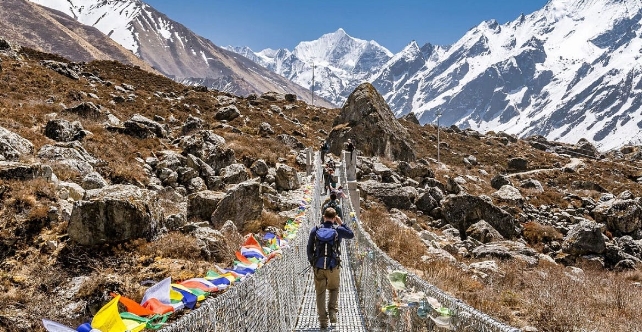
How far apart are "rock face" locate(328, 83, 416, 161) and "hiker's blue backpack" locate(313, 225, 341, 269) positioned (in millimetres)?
27687

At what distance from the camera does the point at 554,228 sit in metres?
23.6

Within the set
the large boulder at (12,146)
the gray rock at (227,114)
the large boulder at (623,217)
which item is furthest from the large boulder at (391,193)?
the gray rock at (227,114)

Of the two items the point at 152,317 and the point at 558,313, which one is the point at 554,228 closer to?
the point at 558,313

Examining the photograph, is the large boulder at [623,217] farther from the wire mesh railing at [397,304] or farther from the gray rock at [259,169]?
the wire mesh railing at [397,304]

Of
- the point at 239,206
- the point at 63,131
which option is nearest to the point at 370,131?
the point at 239,206

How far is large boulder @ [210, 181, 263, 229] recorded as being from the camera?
12945 mm

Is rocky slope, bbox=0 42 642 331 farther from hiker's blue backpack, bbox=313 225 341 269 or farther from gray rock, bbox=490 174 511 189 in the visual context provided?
hiker's blue backpack, bbox=313 225 341 269

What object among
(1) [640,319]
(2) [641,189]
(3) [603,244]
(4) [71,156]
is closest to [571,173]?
(2) [641,189]

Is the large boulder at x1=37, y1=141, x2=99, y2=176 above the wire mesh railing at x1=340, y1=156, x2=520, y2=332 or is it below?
above

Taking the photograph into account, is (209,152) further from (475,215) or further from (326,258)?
(475,215)

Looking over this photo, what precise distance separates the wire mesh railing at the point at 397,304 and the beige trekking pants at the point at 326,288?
64cm

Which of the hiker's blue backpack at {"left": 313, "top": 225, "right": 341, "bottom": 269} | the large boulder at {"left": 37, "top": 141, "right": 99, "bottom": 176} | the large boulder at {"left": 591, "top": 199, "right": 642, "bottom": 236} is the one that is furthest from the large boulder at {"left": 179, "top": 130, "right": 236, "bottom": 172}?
the large boulder at {"left": 591, "top": 199, "right": 642, "bottom": 236}

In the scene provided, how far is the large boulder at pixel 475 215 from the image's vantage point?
21.9 meters

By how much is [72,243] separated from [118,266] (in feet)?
3.94
